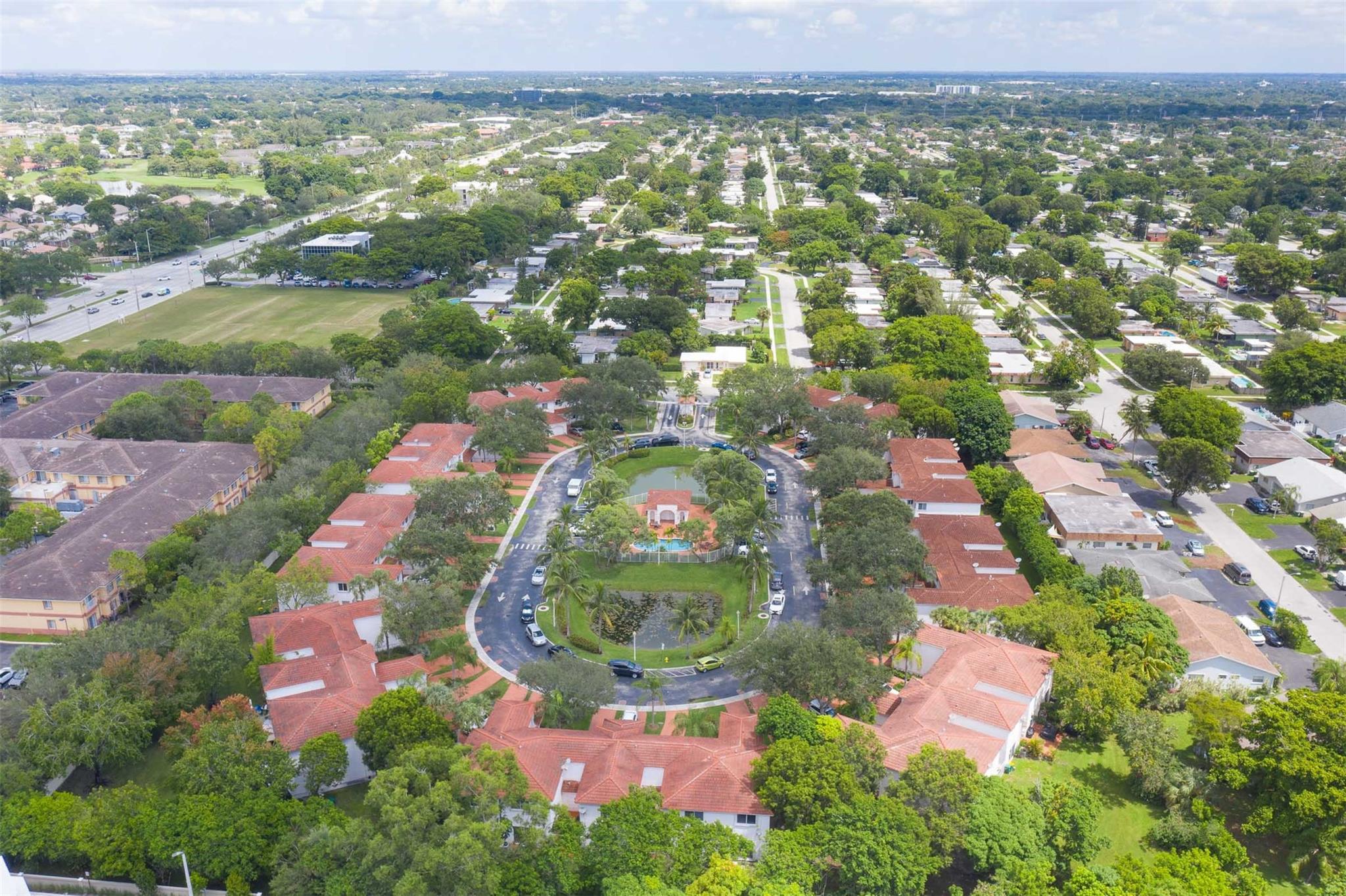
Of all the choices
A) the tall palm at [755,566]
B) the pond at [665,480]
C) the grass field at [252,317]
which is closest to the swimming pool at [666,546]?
the tall palm at [755,566]

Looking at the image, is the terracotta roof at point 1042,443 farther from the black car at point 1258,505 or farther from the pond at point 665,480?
the pond at point 665,480

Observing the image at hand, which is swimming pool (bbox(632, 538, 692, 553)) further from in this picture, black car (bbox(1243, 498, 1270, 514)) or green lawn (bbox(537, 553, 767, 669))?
black car (bbox(1243, 498, 1270, 514))

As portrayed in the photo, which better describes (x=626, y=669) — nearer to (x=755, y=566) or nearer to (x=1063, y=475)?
(x=755, y=566)

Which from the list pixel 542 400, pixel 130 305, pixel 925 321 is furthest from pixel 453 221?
pixel 925 321

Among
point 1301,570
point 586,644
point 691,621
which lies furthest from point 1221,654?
point 586,644

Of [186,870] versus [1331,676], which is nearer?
[186,870]

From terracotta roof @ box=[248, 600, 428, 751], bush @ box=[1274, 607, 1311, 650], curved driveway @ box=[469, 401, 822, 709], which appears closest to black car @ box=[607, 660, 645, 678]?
curved driveway @ box=[469, 401, 822, 709]
